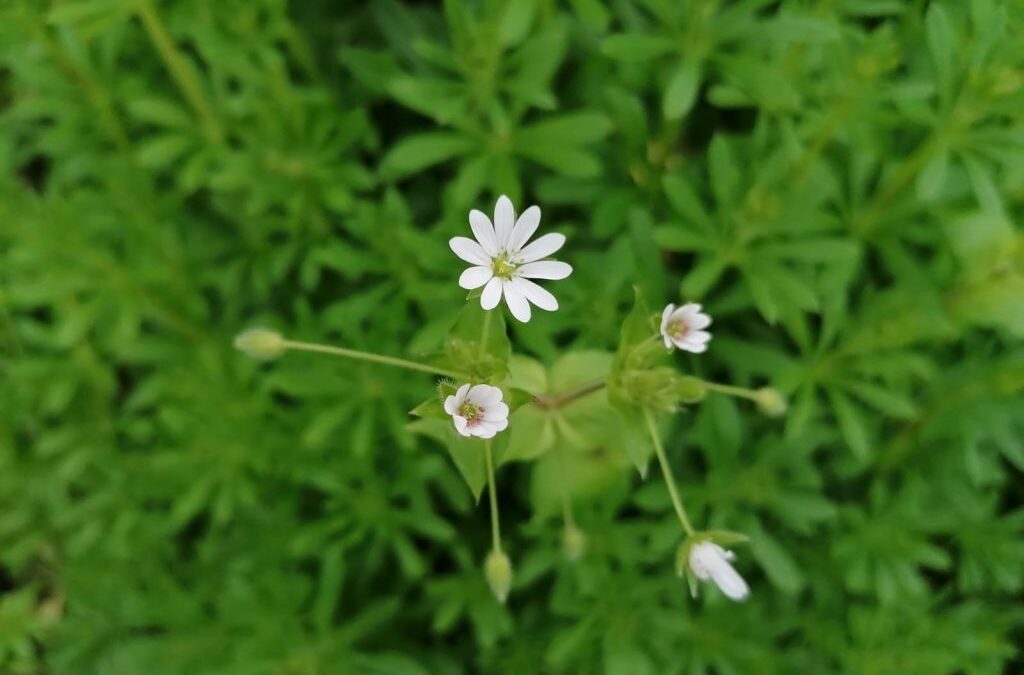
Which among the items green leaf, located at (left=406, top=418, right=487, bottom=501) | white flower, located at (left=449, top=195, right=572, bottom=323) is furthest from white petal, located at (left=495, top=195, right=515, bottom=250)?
green leaf, located at (left=406, top=418, right=487, bottom=501)

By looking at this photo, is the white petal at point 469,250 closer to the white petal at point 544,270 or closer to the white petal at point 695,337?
the white petal at point 544,270

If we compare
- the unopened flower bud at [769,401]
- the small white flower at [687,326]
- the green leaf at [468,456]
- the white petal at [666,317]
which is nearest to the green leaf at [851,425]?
the unopened flower bud at [769,401]

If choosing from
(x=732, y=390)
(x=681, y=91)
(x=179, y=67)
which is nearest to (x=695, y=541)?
(x=732, y=390)

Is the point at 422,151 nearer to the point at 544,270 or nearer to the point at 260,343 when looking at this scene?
the point at 260,343

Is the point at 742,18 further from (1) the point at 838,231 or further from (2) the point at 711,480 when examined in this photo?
(2) the point at 711,480

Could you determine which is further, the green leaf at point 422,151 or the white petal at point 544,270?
the green leaf at point 422,151

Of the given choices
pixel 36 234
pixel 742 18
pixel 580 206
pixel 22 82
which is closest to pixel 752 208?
pixel 742 18

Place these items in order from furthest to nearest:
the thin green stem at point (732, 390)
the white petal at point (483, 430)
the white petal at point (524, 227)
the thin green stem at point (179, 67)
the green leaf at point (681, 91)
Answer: the thin green stem at point (179, 67)
the green leaf at point (681, 91)
the thin green stem at point (732, 390)
the white petal at point (524, 227)
the white petal at point (483, 430)
